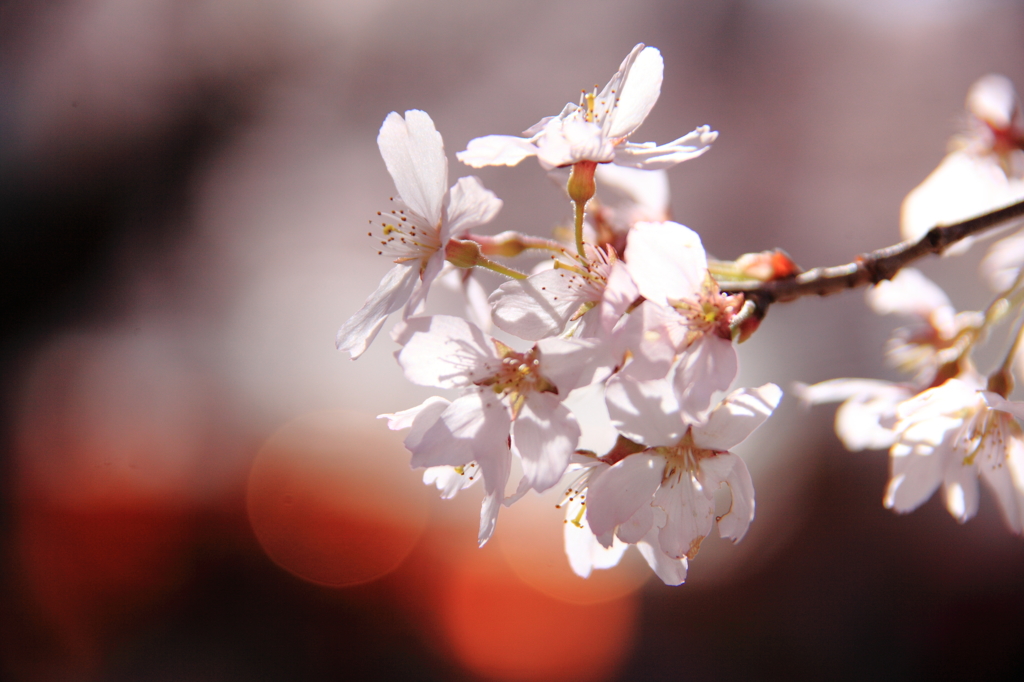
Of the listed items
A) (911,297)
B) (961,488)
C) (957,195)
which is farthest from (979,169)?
(961,488)

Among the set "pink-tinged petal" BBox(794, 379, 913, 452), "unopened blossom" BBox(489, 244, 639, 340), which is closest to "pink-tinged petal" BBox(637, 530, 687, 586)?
"unopened blossom" BBox(489, 244, 639, 340)

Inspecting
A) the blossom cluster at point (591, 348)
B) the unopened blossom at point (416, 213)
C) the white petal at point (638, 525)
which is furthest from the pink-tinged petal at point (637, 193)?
the white petal at point (638, 525)

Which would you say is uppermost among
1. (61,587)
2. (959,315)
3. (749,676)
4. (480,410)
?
(480,410)

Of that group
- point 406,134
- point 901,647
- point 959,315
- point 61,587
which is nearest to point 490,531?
point 406,134

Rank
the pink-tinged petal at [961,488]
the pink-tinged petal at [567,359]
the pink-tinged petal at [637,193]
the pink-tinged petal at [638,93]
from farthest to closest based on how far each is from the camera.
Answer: the pink-tinged petal at [637,193], the pink-tinged petal at [961,488], the pink-tinged petal at [638,93], the pink-tinged petal at [567,359]

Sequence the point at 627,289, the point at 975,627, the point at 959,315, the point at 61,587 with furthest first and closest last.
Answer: the point at 61,587, the point at 975,627, the point at 959,315, the point at 627,289

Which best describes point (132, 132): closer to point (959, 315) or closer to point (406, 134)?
point (406, 134)

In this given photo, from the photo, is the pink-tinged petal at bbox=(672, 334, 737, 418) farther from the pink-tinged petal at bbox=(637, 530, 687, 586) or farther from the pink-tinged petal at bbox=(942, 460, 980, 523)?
the pink-tinged petal at bbox=(942, 460, 980, 523)

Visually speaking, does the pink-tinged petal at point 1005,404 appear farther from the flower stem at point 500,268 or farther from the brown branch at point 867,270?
the flower stem at point 500,268
